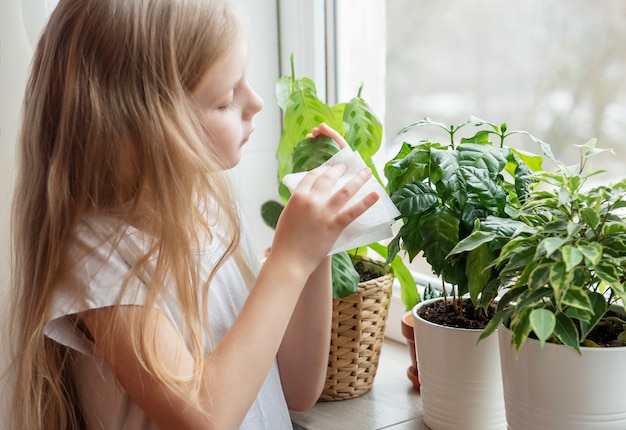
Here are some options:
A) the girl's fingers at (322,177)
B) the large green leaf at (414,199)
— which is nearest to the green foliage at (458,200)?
the large green leaf at (414,199)

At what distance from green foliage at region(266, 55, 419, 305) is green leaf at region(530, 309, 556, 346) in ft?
1.48

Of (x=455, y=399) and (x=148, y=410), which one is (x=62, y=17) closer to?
(x=148, y=410)

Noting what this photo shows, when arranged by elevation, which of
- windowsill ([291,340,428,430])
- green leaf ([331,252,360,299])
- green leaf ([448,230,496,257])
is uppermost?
green leaf ([448,230,496,257])

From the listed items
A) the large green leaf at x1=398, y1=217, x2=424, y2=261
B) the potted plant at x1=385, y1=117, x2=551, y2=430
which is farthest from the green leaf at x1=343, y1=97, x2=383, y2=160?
the large green leaf at x1=398, y1=217, x2=424, y2=261

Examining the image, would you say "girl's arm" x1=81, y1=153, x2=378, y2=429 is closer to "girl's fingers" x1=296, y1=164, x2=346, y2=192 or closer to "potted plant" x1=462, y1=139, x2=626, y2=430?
"girl's fingers" x1=296, y1=164, x2=346, y2=192

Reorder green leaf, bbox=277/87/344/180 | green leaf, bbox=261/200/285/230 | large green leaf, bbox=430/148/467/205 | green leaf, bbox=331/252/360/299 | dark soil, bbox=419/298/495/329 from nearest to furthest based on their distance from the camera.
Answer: large green leaf, bbox=430/148/467/205, dark soil, bbox=419/298/495/329, green leaf, bbox=331/252/360/299, green leaf, bbox=277/87/344/180, green leaf, bbox=261/200/285/230

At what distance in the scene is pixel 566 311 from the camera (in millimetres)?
847

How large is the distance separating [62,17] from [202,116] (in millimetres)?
201

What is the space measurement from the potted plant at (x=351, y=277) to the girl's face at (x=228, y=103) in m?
0.23

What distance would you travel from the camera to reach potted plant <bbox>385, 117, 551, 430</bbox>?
1.02 meters

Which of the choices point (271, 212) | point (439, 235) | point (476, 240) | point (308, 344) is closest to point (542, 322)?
point (476, 240)

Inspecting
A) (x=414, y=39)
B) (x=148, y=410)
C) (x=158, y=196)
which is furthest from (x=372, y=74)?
(x=148, y=410)

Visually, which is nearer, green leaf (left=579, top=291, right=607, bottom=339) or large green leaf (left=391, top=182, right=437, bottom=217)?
green leaf (left=579, top=291, right=607, bottom=339)

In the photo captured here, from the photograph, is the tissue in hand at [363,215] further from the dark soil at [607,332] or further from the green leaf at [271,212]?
the green leaf at [271,212]
